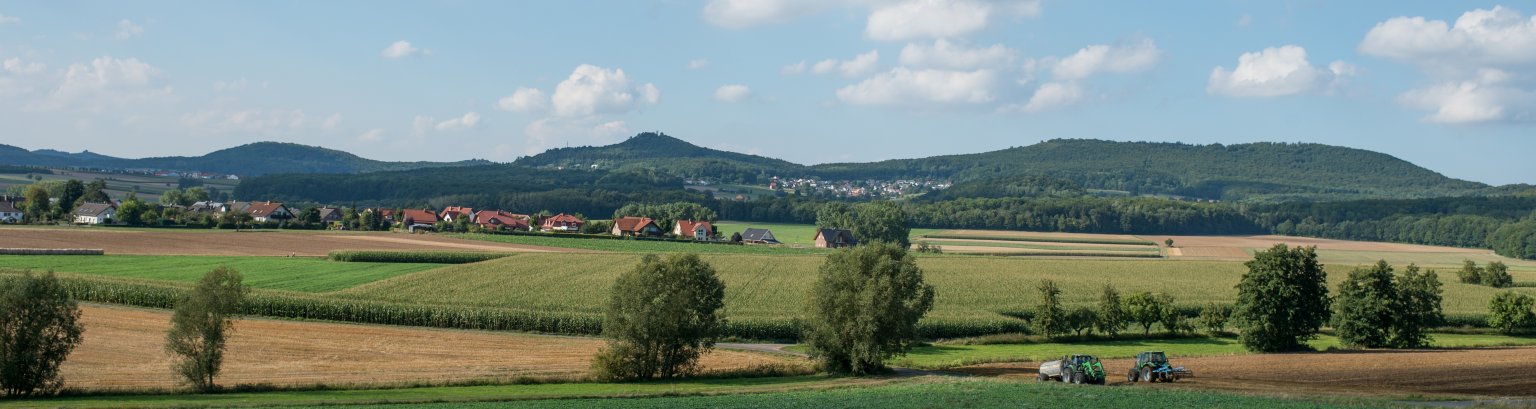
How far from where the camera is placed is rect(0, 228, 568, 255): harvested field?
322ft

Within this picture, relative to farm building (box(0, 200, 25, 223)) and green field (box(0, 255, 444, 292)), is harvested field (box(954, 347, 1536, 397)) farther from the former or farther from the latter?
farm building (box(0, 200, 25, 223))

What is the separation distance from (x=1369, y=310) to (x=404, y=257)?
7269 cm

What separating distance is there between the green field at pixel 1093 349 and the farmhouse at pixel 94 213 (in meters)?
119

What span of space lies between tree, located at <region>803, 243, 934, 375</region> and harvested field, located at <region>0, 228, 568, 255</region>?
61394mm

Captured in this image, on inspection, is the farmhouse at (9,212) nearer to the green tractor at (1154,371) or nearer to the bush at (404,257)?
the bush at (404,257)

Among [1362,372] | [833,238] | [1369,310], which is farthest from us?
[833,238]

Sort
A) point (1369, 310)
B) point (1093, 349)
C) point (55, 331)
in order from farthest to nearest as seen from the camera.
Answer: point (1093, 349)
point (1369, 310)
point (55, 331)

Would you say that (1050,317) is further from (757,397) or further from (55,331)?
(55,331)

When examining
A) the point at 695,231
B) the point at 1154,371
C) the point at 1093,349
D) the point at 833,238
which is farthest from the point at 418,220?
the point at 1154,371

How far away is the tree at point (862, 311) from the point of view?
48.9m

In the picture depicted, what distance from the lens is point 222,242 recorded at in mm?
107188

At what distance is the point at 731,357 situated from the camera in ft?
175

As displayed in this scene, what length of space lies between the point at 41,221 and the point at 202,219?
65.4 feet

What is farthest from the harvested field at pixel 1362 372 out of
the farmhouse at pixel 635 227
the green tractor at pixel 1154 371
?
the farmhouse at pixel 635 227
